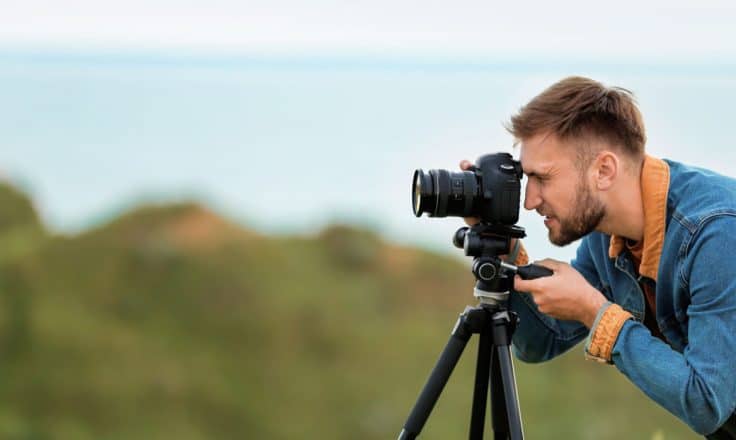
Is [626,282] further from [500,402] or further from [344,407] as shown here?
[344,407]

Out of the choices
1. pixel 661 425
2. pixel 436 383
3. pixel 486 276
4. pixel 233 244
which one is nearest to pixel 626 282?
pixel 486 276

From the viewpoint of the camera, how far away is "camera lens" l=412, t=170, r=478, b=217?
5.62 ft

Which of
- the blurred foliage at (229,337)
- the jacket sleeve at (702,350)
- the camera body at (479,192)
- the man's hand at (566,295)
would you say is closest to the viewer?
the jacket sleeve at (702,350)

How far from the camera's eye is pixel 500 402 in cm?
179

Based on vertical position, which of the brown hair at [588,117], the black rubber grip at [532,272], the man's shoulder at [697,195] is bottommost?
the black rubber grip at [532,272]

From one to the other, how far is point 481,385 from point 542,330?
0.73 ft

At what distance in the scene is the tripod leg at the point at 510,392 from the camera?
5.38 feet

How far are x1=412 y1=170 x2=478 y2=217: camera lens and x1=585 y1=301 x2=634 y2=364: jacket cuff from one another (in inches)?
12.9

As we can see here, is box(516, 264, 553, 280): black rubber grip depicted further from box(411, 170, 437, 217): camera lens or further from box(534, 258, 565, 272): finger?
box(411, 170, 437, 217): camera lens

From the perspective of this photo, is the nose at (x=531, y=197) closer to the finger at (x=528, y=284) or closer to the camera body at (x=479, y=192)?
the camera body at (x=479, y=192)

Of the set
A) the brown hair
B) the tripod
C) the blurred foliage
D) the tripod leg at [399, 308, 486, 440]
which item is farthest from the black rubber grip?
the blurred foliage

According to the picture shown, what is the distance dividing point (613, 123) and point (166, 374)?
3.86 metres

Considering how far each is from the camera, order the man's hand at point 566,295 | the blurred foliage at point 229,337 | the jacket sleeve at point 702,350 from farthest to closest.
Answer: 1. the blurred foliage at point 229,337
2. the man's hand at point 566,295
3. the jacket sleeve at point 702,350

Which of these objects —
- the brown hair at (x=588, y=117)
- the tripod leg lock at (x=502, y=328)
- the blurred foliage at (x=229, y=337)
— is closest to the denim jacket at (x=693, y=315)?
the brown hair at (x=588, y=117)
